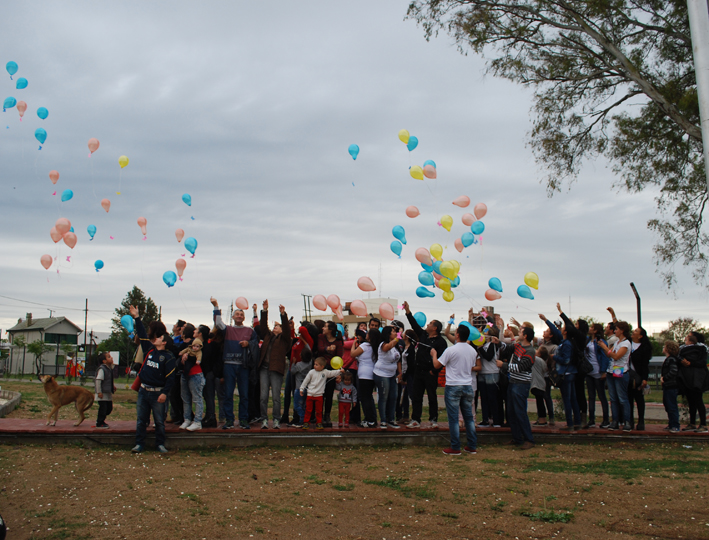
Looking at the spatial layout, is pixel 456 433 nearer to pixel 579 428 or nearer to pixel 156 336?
pixel 579 428

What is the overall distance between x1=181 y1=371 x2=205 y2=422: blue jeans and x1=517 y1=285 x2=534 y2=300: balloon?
283 inches

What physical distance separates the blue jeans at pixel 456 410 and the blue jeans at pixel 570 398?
2030 millimetres

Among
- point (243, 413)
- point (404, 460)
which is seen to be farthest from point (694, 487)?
point (243, 413)

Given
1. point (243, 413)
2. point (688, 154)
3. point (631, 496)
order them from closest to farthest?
point (631, 496)
point (243, 413)
point (688, 154)

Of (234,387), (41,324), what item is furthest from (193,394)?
(41,324)

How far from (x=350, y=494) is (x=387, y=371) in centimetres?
309

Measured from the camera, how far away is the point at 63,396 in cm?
848

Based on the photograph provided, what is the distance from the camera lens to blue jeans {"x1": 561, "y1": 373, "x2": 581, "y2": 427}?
348 inches

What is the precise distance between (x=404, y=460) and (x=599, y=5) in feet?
37.3

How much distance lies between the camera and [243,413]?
337 inches

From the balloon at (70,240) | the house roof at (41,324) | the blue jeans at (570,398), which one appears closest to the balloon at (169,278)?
the balloon at (70,240)

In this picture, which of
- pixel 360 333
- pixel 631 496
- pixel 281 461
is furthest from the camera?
pixel 360 333

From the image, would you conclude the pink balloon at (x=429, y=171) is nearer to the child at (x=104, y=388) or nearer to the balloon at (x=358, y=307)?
the balloon at (x=358, y=307)

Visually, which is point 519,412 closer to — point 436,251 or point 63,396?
point 436,251
